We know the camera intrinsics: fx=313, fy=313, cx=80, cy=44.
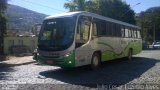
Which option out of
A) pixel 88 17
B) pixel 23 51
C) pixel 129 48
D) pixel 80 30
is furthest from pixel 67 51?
pixel 23 51

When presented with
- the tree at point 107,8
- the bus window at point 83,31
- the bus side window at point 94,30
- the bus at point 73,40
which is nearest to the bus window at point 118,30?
the bus at point 73,40

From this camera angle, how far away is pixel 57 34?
15.4 metres

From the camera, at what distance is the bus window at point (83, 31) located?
15320 mm

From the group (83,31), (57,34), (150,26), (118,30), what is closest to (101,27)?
(83,31)

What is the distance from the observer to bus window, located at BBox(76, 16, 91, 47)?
15.3 meters

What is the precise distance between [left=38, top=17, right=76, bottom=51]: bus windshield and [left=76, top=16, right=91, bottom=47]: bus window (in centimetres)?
40

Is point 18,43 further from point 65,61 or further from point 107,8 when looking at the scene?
point 65,61

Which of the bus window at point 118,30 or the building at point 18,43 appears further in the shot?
the building at point 18,43

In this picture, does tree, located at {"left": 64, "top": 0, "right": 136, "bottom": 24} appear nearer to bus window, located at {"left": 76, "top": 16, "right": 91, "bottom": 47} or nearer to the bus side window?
the bus side window

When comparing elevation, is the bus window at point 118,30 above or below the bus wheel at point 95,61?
above

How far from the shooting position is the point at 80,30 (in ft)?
50.9

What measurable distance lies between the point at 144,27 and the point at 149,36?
13.2 feet

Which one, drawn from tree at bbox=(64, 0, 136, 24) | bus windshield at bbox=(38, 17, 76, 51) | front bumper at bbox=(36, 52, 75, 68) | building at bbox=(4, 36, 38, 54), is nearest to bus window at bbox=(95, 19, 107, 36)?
bus windshield at bbox=(38, 17, 76, 51)

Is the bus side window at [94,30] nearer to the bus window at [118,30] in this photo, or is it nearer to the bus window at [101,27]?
the bus window at [101,27]
